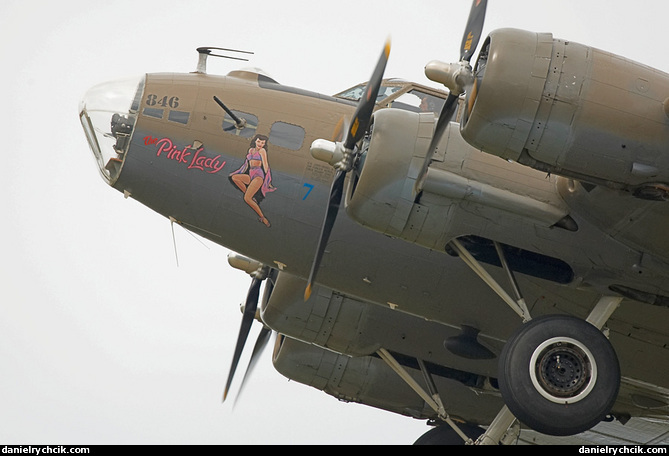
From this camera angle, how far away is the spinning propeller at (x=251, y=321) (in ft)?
57.8

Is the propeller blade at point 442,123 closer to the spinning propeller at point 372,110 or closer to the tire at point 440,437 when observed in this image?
the spinning propeller at point 372,110

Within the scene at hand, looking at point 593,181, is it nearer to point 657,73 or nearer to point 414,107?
point 657,73

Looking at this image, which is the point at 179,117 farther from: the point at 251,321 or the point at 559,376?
the point at 559,376

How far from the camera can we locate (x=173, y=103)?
14609 millimetres

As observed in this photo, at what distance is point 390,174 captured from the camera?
13.1m

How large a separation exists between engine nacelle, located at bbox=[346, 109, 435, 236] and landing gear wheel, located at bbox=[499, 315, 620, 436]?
2124mm

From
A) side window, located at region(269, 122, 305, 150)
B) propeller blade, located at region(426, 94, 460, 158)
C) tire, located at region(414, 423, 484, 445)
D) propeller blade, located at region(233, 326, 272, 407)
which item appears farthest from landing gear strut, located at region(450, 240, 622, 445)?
propeller blade, located at region(233, 326, 272, 407)

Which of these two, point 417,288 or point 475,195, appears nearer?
point 475,195

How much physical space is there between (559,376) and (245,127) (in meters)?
5.36

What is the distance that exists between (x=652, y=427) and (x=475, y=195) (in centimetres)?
856

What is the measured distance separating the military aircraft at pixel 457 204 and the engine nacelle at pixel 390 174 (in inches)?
1.0

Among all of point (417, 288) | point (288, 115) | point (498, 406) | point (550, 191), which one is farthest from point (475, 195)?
point (498, 406)

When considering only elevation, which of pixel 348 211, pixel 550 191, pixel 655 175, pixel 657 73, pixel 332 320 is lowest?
pixel 332 320

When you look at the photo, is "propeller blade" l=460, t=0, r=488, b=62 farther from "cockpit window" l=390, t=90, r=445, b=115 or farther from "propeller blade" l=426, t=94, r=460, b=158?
"cockpit window" l=390, t=90, r=445, b=115
